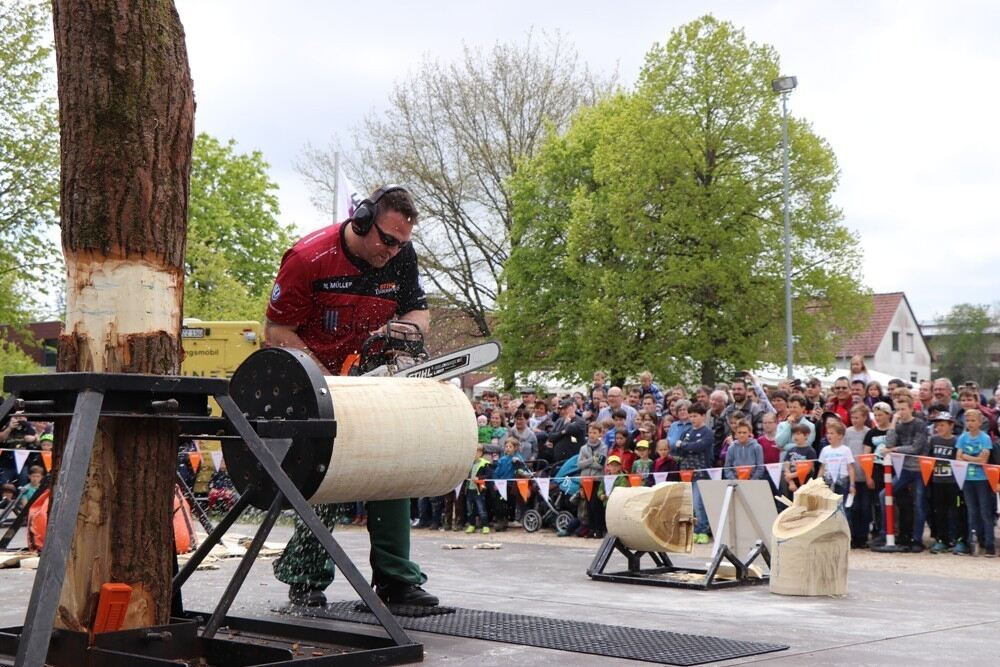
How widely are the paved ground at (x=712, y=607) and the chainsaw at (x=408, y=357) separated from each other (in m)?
1.24

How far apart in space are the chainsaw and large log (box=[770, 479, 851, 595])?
10.7 ft

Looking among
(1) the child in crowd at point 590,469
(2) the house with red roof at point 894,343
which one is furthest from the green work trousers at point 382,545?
(2) the house with red roof at point 894,343

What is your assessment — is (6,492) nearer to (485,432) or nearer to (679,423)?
(485,432)

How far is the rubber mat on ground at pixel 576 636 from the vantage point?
195 inches

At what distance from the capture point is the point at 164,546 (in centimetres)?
475

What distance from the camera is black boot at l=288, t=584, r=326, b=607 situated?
650cm

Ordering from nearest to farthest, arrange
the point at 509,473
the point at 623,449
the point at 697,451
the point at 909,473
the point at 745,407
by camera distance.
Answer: the point at 909,473 → the point at 697,451 → the point at 745,407 → the point at 623,449 → the point at 509,473

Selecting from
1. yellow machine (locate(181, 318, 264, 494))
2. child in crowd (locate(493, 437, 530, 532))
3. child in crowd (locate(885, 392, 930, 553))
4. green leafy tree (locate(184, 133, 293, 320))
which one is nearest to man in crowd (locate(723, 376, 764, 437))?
child in crowd (locate(885, 392, 930, 553))

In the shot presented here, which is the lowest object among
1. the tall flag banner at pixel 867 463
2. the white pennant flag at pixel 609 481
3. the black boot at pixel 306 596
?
the black boot at pixel 306 596

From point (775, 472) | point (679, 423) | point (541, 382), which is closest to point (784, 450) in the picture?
point (775, 472)

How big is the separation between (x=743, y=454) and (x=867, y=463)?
1419mm

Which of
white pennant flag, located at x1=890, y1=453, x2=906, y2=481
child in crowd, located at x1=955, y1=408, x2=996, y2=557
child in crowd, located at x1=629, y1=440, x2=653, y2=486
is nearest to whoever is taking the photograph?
child in crowd, located at x1=955, y1=408, x2=996, y2=557

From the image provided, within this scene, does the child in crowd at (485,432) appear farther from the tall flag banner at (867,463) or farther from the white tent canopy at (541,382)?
the white tent canopy at (541,382)

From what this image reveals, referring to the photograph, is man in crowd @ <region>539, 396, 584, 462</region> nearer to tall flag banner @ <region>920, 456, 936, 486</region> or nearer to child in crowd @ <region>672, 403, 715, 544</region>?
child in crowd @ <region>672, 403, 715, 544</region>
